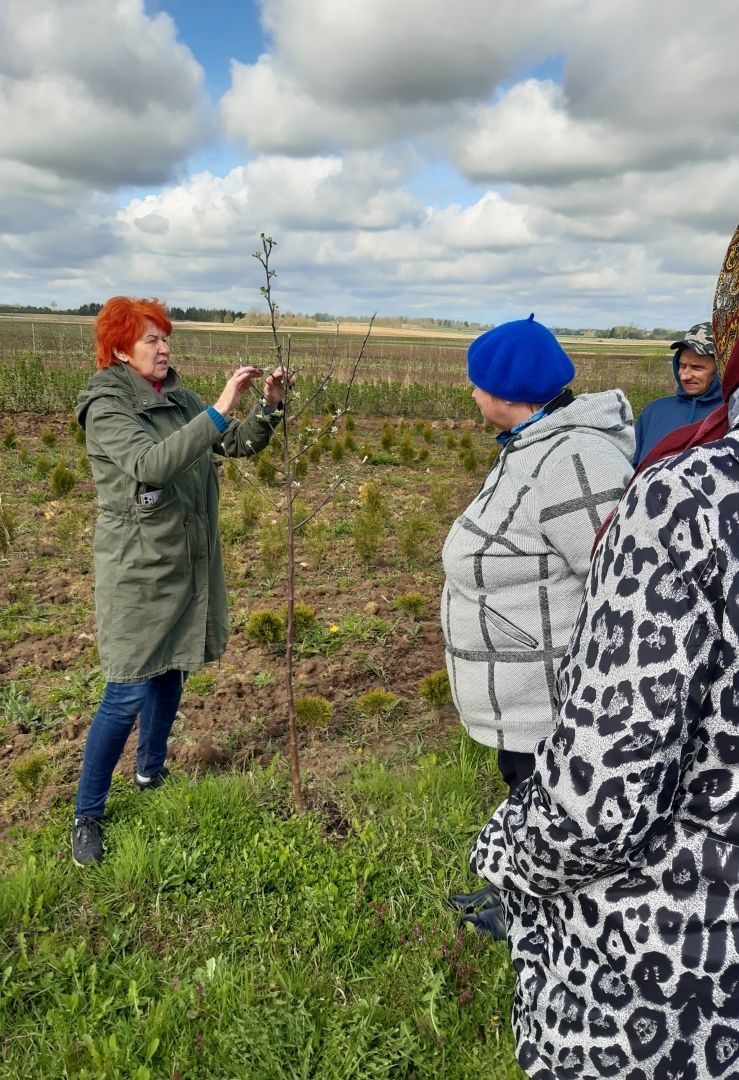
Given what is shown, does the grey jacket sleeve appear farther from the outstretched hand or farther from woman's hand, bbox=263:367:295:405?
woman's hand, bbox=263:367:295:405

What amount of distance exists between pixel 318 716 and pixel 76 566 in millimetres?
3412

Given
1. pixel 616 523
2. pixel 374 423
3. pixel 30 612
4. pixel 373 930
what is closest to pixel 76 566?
pixel 30 612

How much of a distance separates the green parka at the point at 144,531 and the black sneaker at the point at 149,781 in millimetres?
618

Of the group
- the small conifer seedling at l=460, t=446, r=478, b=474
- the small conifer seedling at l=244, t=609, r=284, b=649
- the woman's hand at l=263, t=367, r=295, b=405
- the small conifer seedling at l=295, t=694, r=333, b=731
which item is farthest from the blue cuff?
the small conifer seedling at l=460, t=446, r=478, b=474

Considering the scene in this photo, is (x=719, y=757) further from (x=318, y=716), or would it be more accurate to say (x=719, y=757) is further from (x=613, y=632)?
(x=318, y=716)

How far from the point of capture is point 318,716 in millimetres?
3291

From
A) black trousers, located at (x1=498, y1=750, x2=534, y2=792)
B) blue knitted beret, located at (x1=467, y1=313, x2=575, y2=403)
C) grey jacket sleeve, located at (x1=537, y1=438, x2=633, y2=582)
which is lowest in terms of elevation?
black trousers, located at (x1=498, y1=750, x2=534, y2=792)

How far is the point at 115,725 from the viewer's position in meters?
2.52

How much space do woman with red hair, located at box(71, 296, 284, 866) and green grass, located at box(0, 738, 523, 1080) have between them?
294mm

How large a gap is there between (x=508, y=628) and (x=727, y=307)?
1088mm

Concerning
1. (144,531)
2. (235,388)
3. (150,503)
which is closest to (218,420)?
(235,388)

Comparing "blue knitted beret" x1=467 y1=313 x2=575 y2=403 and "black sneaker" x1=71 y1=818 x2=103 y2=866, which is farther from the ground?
"blue knitted beret" x1=467 y1=313 x2=575 y2=403

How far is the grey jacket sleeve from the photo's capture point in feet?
5.54

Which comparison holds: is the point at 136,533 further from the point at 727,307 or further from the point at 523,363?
the point at 727,307
